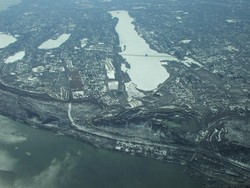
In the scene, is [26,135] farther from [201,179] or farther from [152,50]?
[152,50]

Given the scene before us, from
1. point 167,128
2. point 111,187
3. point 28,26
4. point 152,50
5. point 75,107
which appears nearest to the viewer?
point 111,187

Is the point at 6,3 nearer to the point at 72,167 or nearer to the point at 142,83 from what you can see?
the point at 142,83

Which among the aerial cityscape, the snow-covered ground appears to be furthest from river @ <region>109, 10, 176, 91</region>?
the snow-covered ground

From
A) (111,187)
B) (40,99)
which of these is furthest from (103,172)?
(40,99)

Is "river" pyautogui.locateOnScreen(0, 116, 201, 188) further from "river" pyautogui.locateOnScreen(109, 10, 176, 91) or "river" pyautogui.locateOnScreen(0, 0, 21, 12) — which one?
"river" pyautogui.locateOnScreen(0, 0, 21, 12)

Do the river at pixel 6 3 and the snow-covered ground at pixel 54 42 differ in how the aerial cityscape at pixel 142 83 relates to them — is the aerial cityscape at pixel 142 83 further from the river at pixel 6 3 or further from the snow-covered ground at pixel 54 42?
the river at pixel 6 3

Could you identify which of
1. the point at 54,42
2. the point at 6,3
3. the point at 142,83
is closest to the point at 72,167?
the point at 142,83
